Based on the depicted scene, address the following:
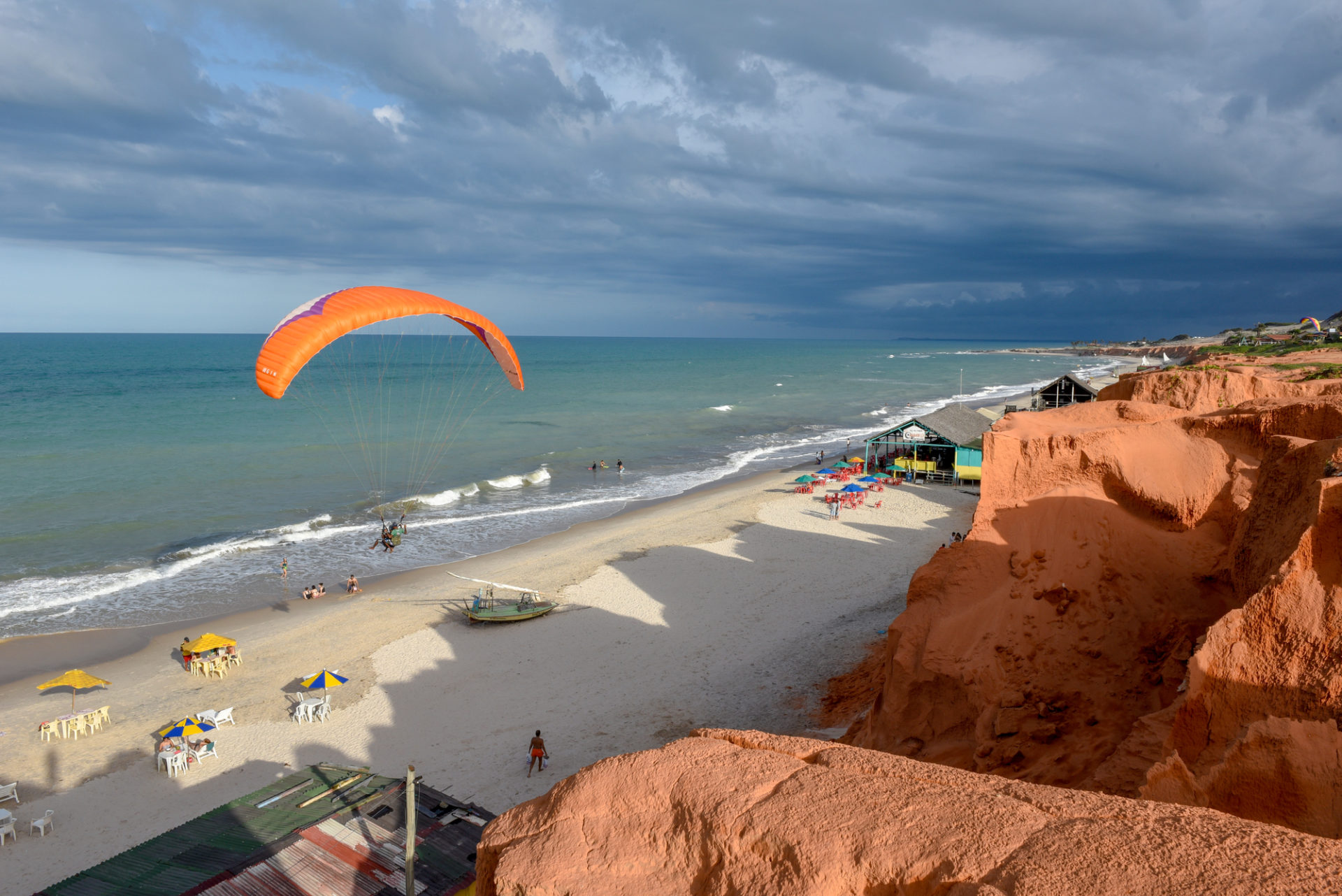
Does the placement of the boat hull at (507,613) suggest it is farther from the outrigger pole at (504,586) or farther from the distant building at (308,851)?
the distant building at (308,851)

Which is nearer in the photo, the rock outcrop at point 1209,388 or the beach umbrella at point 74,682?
the rock outcrop at point 1209,388

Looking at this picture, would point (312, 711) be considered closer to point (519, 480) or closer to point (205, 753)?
point (205, 753)

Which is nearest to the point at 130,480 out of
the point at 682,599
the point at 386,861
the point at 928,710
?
the point at 682,599

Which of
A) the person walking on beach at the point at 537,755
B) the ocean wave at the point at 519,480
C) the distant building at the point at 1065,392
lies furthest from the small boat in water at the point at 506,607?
the distant building at the point at 1065,392

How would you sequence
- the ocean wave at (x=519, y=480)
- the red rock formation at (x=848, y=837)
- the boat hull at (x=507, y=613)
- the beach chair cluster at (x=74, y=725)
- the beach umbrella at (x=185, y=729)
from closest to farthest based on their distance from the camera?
the red rock formation at (x=848, y=837) → the beach umbrella at (x=185, y=729) → the beach chair cluster at (x=74, y=725) → the boat hull at (x=507, y=613) → the ocean wave at (x=519, y=480)

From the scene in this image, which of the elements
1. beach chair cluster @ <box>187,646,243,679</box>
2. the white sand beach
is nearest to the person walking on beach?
the white sand beach

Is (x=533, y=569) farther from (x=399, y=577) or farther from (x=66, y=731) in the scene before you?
(x=66, y=731)
